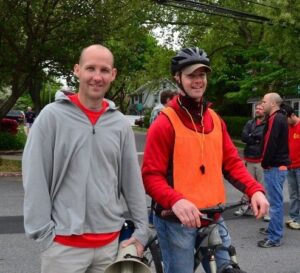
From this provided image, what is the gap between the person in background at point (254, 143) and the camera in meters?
7.62

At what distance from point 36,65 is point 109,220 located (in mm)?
12248

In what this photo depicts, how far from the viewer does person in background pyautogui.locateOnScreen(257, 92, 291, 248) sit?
6297 millimetres

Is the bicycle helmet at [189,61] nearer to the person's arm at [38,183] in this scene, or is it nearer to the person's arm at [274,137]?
the person's arm at [38,183]

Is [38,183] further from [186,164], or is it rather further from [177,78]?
[177,78]

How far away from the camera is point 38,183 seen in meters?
2.45

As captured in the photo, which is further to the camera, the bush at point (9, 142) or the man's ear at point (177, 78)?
the bush at point (9, 142)

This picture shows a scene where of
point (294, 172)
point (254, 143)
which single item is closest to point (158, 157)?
point (294, 172)

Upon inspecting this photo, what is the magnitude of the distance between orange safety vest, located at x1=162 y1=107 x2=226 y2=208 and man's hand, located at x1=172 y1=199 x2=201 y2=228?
208 millimetres

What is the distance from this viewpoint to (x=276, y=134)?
20.6ft

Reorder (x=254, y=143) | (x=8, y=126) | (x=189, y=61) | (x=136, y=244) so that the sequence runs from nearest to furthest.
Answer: (x=136, y=244) → (x=189, y=61) → (x=254, y=143) → (x=8, y=126)

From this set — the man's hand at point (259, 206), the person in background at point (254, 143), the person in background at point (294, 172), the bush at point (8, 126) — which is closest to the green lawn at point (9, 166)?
the person in background at point (254, 143)

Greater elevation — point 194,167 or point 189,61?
point 189,61

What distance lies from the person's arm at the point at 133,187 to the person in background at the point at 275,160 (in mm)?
3831

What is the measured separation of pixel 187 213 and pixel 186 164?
0.35 metres
